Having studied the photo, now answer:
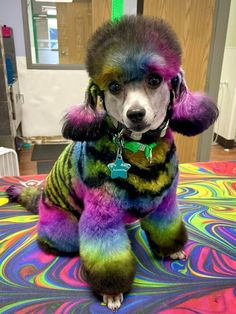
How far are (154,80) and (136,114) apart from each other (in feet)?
0.25

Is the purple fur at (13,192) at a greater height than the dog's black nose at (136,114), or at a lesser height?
lesser

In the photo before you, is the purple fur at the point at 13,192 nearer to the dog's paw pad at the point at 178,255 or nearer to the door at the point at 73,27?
the dog's paw pad at the point at 178,255

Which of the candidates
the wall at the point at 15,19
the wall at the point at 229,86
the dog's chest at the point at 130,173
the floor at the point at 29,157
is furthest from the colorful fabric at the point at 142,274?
the wall at the point at 15,19

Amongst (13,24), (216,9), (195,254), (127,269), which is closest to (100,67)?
(127,269)

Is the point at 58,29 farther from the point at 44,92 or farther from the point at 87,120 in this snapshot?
the point at 87,120

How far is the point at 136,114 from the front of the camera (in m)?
0.50

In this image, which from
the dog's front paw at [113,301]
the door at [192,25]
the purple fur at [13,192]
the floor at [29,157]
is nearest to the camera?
the dog's front paw at [113,301]

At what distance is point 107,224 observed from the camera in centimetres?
58

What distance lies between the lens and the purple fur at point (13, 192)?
1.00 metres

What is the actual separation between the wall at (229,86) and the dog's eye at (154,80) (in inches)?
91.2

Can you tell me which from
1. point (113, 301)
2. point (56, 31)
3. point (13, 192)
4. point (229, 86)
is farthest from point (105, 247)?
point (56, 31)

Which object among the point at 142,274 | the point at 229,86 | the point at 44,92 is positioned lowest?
the point at 142,274

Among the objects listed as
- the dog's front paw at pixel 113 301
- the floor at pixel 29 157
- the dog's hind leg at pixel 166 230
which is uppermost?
the dog's hind leg at pixel 166 230

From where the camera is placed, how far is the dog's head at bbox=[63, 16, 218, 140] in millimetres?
495
